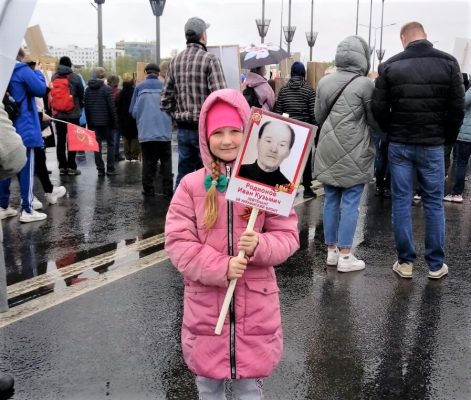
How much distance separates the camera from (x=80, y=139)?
9406 mm

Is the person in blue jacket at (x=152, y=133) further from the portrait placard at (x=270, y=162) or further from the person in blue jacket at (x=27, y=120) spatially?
the portrait placard at (x=270, y=162)

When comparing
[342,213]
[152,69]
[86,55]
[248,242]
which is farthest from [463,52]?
[86,55]

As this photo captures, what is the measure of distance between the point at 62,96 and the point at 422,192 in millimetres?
7105

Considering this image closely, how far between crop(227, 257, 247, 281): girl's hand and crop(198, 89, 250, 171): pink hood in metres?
0.45

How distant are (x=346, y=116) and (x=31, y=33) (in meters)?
6.33

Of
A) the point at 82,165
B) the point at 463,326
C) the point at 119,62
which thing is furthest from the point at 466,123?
the point at 119,62

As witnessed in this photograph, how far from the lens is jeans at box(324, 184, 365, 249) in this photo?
5293 millimetres

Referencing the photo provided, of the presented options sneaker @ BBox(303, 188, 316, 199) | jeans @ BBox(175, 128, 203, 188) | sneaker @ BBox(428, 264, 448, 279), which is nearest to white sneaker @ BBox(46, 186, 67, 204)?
jeans @ BBox(175, 128, 203, 188)

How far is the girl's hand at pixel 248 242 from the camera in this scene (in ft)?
7.74

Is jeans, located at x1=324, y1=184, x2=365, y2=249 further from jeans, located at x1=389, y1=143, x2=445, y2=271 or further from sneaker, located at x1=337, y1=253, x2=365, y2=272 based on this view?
jeans, located at x1=389, y1=143, x2=445, y2=271

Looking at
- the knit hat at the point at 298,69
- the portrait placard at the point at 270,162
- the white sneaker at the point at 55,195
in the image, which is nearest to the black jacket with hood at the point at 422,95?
the portrait placard at the point at 270,162

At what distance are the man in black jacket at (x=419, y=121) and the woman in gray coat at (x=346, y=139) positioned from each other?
0.76ft

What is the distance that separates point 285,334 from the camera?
12.7ft

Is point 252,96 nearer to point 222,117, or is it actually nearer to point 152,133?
point 152,133
